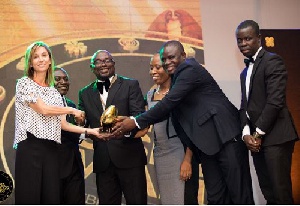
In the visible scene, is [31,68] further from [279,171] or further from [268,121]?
[279,171]

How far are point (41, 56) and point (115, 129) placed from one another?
2.87ft

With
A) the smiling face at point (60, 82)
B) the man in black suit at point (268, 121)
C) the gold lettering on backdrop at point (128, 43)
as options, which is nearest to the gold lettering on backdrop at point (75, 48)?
the gold lettering on backdrop at point (128, 43)

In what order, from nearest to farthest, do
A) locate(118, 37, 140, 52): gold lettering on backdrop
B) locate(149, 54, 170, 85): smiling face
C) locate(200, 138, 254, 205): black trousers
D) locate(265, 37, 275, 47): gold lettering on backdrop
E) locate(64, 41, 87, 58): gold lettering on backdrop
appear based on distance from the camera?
locate(200, 138, 254, 205): black trousers, locate(149, 54, 170, 85): smiling face, locate(64, 41, 87, 58): gold lettering on backdrop, locate(118, 37, 140, 52): gold lettering on backdrop, locate(265, 37, 275, 47): gold lettering on backdrop

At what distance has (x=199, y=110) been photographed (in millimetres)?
3801

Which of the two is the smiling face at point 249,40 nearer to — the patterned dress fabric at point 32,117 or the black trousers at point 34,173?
the patterned dress fabric at point 32,117

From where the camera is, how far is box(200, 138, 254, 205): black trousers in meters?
3.68

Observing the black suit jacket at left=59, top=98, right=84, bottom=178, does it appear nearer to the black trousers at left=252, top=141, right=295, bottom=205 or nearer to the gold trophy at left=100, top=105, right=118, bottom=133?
the gold trophy at left=100, top=105, right=118, bottom=133

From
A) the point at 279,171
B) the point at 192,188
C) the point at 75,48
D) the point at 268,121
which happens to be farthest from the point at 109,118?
the point at 75,48

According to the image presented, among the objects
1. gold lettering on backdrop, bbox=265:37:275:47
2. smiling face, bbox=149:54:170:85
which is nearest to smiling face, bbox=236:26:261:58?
smiling face, bbox=149:54:170:85

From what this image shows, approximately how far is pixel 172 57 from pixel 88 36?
6.41ft

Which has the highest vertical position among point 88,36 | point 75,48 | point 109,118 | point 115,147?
point 88,36

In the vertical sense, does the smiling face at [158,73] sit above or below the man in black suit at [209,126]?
above

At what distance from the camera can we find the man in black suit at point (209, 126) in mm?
3703

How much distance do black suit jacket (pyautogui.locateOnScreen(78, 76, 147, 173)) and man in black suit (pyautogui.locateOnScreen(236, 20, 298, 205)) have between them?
3.43ft
